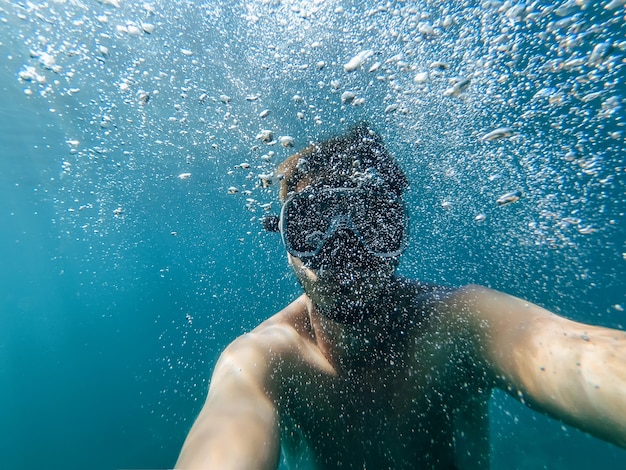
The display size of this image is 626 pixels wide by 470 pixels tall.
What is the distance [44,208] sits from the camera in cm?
2681

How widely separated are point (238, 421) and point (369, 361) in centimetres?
103

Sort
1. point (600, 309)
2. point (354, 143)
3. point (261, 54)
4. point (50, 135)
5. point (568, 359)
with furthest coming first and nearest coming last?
point (600, 309), point (50, 135), point (261, 54), point (354, 143), point (568, 359)

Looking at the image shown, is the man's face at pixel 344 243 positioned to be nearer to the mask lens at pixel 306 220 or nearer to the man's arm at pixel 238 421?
the mask lens at pixel 306 220

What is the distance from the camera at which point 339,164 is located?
119 inches

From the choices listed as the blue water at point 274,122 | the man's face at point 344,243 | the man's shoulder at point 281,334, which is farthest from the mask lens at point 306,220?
the blue water at point 274,122

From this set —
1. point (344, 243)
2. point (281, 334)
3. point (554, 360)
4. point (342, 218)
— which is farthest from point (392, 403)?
point (342, 218)

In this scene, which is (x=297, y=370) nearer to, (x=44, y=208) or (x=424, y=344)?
(x=424, y=344)

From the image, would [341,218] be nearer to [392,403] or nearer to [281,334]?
[281,334]

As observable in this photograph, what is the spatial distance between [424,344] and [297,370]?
907mm

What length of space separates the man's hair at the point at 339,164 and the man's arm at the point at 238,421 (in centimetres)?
144

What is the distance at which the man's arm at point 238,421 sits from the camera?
1.72 m

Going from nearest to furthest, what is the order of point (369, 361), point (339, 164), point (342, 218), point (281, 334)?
point (369, 361), point (281, 334), point (342, 218), point (339, 164)

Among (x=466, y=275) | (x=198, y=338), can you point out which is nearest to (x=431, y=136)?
(x=466, y=275)

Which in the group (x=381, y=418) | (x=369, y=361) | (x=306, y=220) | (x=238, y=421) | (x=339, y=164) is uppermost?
(x=339, y=164)
